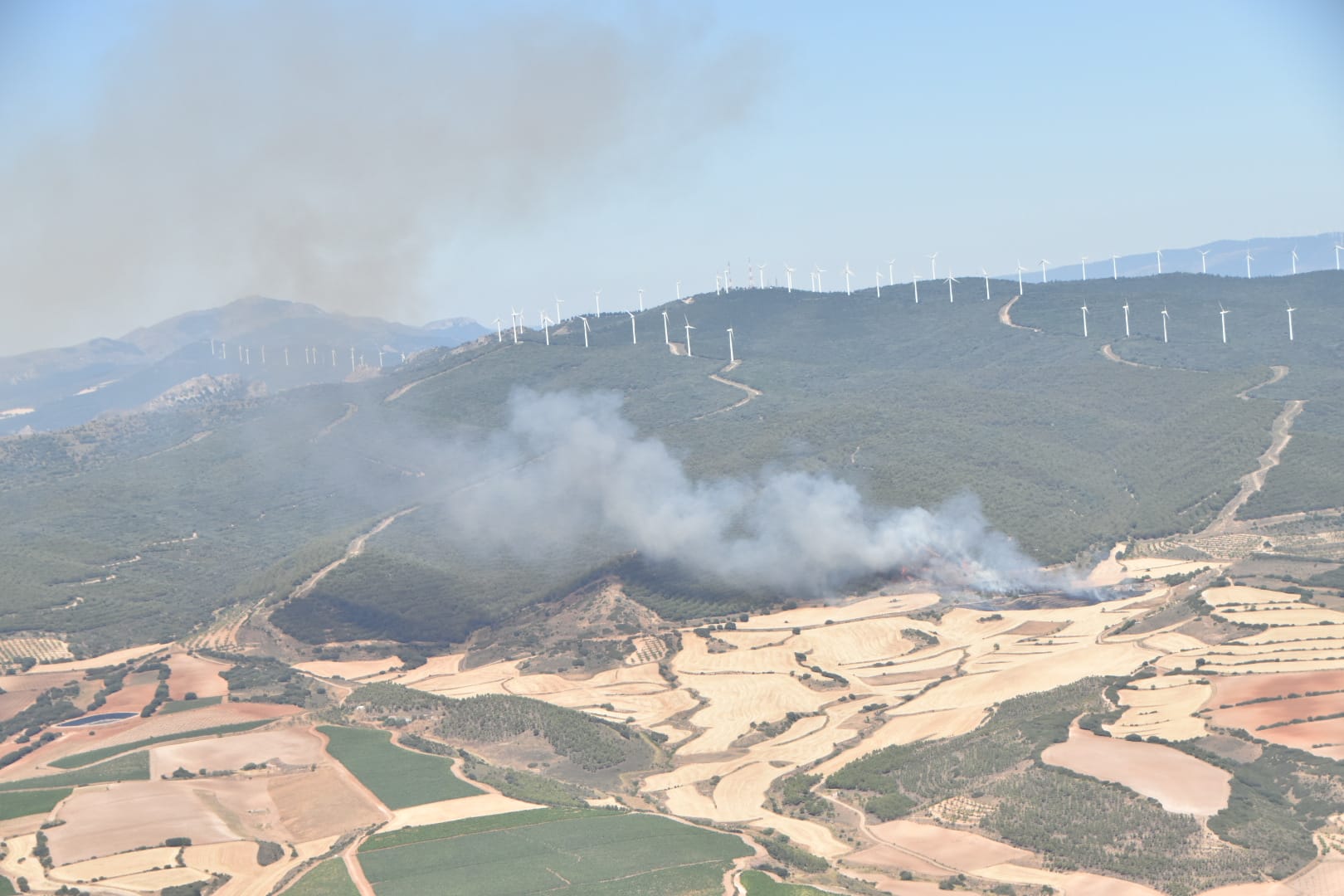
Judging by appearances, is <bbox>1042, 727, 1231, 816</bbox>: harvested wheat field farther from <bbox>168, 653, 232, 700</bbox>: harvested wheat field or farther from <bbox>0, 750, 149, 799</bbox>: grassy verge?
<bbox>168, 653, 232, 700</bbox>: harvested wheat field

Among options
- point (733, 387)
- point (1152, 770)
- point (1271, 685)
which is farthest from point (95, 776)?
point (733, 387)

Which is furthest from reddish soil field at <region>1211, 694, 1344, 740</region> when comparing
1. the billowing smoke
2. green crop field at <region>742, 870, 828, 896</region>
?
the billowing smoke

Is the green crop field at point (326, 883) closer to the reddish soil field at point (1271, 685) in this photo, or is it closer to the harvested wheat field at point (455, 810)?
the harvested wheat field at point (455, 810)

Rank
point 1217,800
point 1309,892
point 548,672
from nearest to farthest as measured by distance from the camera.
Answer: point 1309,892
point 1217,800
point 548,672

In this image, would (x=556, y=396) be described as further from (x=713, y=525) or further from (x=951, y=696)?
(x=951, y=696)

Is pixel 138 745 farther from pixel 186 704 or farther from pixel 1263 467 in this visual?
pixel 1263 467

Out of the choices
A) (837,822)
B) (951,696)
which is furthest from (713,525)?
(837,822)
